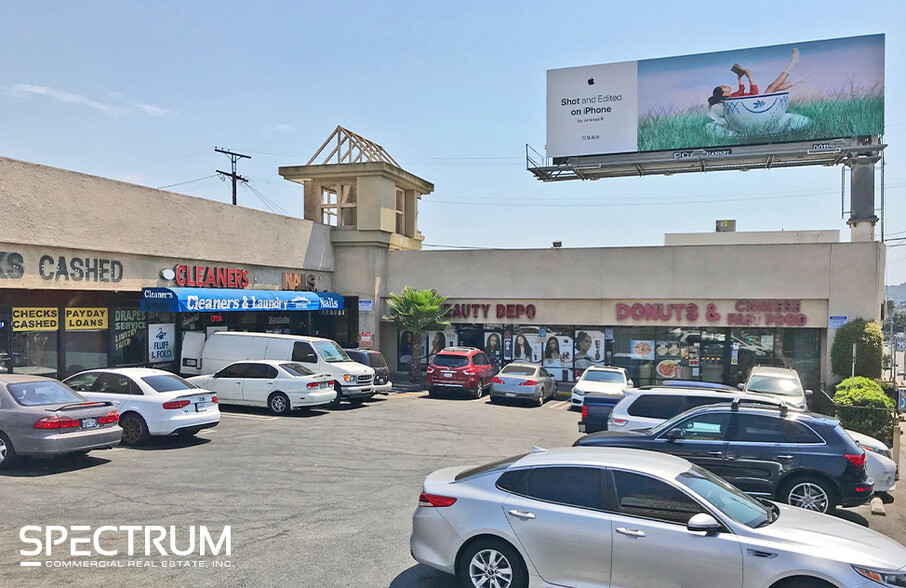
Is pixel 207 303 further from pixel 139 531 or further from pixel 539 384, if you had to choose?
pixel 139 531

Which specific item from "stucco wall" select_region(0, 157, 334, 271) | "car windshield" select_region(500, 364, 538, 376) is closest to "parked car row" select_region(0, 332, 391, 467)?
"stucco wall" select_region(0, 157, 334, 271)

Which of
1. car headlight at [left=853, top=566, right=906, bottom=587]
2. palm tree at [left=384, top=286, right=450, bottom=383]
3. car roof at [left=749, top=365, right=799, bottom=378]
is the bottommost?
car headlight at [left=853, top=566, right=906, bottom=587]

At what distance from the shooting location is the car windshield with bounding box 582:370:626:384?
21344 millimetres

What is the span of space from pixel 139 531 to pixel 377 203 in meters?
22.0

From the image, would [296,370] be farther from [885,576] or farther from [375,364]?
[885,576]

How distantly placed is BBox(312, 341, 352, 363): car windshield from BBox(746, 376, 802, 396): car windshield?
38.6 ft

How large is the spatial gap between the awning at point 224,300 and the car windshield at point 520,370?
26.1 ft

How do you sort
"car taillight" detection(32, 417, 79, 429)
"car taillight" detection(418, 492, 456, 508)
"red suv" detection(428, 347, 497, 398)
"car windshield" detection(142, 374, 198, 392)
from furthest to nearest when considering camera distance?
"red suv" detection(428, 347, 497, 398) → "car windshield" detection(142, 374, 198, 392) → "car taillight" detection(32, 417, 79, 429) → "car taillight" detection(418, 492, 456, 508)

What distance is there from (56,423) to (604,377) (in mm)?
15212

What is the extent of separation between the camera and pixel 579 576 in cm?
598

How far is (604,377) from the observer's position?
21516 mm

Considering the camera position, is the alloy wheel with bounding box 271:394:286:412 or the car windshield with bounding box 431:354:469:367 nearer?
the alloy wheel with bounding box 271:394:286:412

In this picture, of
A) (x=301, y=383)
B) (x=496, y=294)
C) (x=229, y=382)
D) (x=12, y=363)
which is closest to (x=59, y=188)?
(x=12, y=363)

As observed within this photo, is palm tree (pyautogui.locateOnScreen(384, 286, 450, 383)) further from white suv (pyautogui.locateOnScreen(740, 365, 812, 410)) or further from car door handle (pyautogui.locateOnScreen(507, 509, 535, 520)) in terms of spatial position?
car door handle (pyautogui.locateOnScreen(507, 509, 535, 520))
